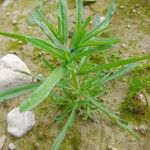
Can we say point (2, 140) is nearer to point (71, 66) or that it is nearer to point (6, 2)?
point (71, 66)

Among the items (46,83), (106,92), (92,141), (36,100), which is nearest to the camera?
(36,100)

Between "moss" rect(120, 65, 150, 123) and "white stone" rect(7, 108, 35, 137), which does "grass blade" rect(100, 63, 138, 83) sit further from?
"white stone" rect(7, 108, 35, 137)

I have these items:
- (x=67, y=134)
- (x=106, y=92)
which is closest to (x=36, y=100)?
(x=67, y=134)

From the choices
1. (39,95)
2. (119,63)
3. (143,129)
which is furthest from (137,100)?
(39,95)

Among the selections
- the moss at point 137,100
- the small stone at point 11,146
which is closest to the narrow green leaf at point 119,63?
the moss at point 137,100

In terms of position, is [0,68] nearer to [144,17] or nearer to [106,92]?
[106,92]

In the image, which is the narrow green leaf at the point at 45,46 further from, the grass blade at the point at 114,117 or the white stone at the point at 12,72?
the white stone at the point at 12,72
